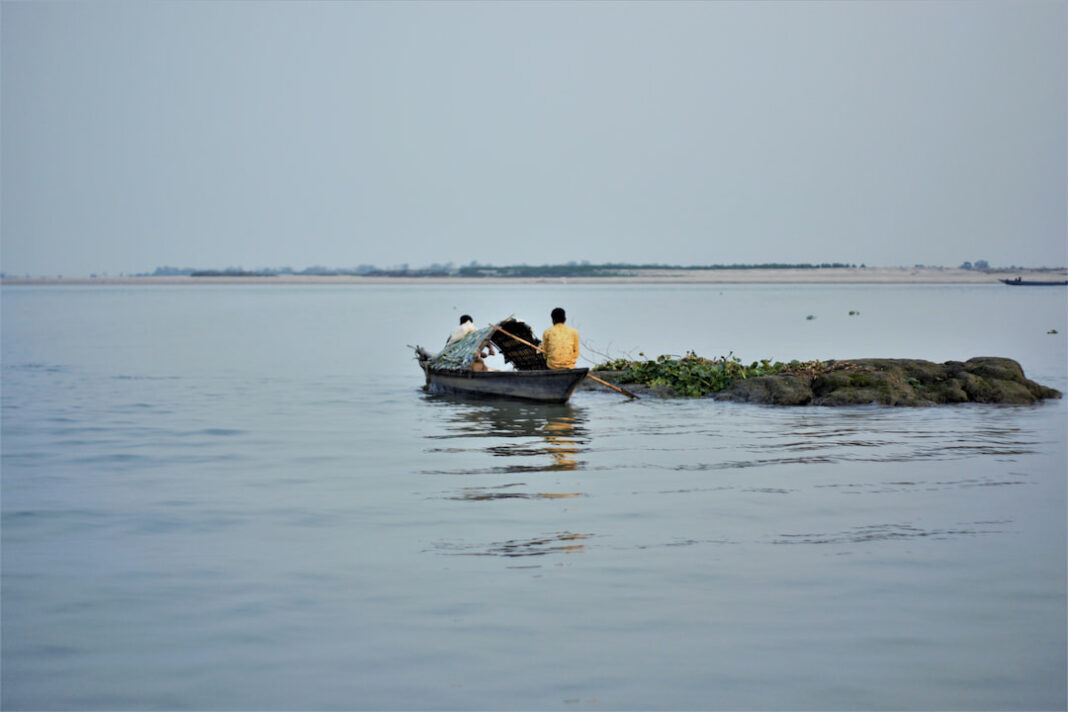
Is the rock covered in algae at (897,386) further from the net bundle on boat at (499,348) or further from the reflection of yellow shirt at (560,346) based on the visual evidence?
the net bundle on boat at (499,348)

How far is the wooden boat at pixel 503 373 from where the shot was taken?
65.1ft

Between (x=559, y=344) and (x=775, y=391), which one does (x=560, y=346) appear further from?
(x=775, y=391)

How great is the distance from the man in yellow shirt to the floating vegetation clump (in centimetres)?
361

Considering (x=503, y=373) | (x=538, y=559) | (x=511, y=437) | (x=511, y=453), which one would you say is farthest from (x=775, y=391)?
(x=538, y=559)

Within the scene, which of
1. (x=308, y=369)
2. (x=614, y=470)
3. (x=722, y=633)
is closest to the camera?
(x=722, y=633)

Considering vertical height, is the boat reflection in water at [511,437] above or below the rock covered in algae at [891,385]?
below

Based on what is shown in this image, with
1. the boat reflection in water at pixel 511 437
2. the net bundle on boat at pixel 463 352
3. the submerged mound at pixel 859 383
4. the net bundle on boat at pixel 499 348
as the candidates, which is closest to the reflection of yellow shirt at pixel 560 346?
the net bundle on boat at pixel 499 348

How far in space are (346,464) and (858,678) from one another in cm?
937

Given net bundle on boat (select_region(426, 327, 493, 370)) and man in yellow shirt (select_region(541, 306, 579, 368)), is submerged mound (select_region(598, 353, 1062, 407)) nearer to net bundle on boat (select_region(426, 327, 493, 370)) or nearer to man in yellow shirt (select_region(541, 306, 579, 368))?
man in yellow shirt (select_region(541, 306, 579, 368))

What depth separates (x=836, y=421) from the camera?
60.6ft

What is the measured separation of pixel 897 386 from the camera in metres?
20.6

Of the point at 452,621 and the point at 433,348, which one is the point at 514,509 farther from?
the point at 433,348

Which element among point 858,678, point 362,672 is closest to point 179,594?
point 362,672

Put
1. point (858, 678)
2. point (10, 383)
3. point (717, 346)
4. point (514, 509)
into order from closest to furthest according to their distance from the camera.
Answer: point (858, 678)
point (514, 509)
point (10, 383)
point (717, 346)
